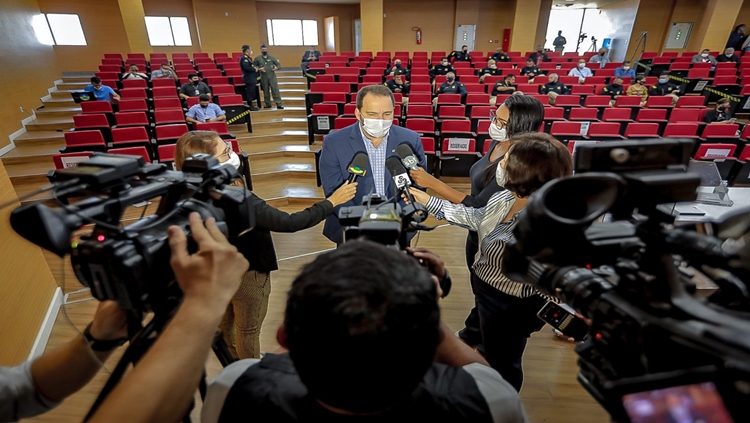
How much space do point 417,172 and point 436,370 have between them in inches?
41.1

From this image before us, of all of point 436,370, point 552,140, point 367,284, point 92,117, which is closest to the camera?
point 367,284

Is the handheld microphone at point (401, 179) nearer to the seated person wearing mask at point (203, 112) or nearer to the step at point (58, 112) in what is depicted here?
the seated person wearing mask at point (203, 112)

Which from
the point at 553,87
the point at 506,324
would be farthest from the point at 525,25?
the point at 506,324

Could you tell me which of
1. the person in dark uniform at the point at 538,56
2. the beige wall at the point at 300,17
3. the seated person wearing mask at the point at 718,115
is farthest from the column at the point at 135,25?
the seated person wearing mask at the point at 718,115

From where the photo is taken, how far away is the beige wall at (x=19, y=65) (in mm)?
5930

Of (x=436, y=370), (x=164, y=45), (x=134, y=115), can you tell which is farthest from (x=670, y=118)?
(x=164, y=45)

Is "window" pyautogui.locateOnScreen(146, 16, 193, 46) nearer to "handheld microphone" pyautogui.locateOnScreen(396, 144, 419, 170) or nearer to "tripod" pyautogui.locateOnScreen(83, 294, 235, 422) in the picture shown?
"handheld microphone" pyautogui.locateOnScreen(396, 144, 419, 170)

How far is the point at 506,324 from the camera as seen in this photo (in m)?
1.41

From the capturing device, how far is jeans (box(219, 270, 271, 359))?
151 centimetres

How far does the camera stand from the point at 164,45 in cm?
1168

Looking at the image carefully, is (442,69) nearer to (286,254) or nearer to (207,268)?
(286,254)

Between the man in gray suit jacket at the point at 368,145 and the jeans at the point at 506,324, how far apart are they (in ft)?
2.50

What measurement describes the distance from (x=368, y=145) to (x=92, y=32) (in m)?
12.7

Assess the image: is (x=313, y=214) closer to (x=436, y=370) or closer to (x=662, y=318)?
(x=436, y=370)
